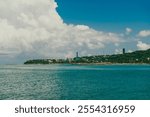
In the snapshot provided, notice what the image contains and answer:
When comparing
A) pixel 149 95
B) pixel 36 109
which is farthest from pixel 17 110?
pixel 149 95

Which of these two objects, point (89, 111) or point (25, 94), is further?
point (25, 94)

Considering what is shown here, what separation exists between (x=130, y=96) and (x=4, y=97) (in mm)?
30778

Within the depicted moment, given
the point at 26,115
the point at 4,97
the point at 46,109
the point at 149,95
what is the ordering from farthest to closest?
the point at 149,95
the point at 4,97
the point at 46,109
the point at 26,115

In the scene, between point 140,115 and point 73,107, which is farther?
point 73,107

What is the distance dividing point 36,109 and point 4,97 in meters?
33.8

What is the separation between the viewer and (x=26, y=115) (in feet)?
151

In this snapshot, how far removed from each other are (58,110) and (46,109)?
186 cm

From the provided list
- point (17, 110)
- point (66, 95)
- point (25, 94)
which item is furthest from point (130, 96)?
point (17, 110)

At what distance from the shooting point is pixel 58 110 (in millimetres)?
49906

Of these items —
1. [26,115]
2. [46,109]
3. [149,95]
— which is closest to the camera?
[26,115]

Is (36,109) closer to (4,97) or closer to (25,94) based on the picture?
(4,97)

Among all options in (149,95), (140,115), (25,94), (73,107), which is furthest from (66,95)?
(140,115)

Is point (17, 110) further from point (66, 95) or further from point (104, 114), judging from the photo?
point (66, 95)

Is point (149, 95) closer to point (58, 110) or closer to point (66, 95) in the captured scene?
point (66, 95)
